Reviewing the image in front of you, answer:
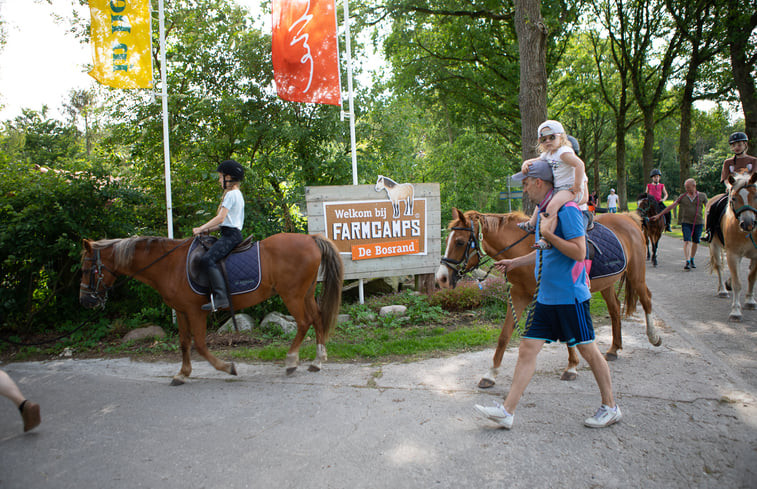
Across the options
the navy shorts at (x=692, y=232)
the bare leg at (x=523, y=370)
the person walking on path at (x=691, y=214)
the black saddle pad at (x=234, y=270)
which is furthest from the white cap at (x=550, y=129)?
the navy shorts at (x=692, y=232)

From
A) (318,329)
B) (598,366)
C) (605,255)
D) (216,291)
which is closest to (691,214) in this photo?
(605,255)

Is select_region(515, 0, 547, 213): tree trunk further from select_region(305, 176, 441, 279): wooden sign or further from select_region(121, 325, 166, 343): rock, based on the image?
select_region(121, 325, 166, 343): rock

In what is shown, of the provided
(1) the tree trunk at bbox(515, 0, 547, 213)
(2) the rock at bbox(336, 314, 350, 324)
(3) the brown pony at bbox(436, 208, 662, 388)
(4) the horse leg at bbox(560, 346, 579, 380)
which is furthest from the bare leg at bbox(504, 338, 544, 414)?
(1) the tree trunk at bbox(515, 0, 547, 213)

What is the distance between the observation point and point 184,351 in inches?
204

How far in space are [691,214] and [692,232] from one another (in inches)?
17.3

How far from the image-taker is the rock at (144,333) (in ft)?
22.3

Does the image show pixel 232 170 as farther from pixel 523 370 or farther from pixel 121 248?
pixel 523 370

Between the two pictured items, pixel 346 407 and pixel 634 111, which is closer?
pixel 346 407

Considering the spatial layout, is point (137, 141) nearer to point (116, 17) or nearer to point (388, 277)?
point (116, 17)

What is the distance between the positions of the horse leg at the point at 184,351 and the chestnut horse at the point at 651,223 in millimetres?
10681

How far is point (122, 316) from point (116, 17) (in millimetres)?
4936

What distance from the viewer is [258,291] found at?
5.41 meters

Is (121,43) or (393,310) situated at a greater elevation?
(121,43)

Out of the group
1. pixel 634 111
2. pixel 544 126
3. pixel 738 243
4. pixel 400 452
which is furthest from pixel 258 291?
pixel 634 111
